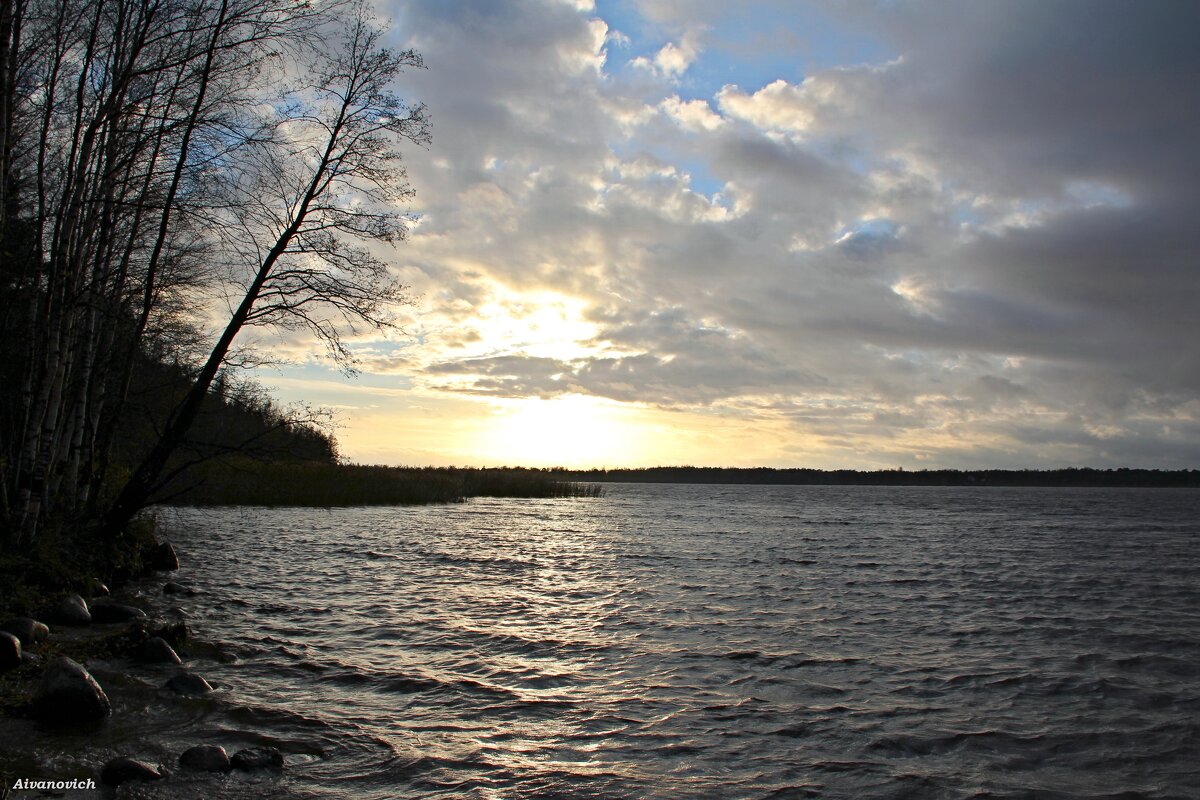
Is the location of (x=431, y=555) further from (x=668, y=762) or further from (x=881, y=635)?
(x=668, y=762)

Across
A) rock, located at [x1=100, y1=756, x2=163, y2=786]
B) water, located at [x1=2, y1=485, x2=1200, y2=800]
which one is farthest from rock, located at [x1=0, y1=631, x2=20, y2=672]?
rock, located at [x1=100, y1=756, x2=163, y2=786]

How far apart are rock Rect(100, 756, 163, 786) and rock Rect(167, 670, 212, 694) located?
9.80 feet

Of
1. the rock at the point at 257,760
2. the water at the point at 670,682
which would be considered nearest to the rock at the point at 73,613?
the water at the point at 670,682

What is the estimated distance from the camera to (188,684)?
10141 mm

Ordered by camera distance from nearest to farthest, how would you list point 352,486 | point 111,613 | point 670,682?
Result: point 670,682, point 111,613, point 352,486

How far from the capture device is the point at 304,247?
17672 mm

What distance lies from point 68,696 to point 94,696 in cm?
30

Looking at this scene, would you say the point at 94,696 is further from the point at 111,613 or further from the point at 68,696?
the point at 111,613

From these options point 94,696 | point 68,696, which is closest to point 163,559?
point 94,696

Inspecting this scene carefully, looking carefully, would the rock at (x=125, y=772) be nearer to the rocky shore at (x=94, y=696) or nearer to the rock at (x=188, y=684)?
the rocky shore at (x=94, y=696)

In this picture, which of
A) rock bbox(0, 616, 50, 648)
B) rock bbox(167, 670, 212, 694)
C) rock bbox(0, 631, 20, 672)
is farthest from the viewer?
rock bbox(0, 616, 50, 648)

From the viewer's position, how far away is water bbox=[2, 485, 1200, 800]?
8.06 meters

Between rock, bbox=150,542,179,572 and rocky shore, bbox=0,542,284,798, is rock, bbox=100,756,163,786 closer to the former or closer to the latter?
rocky shore, bbox=0,542,284,798

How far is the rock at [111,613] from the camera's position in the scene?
14.0 meters
